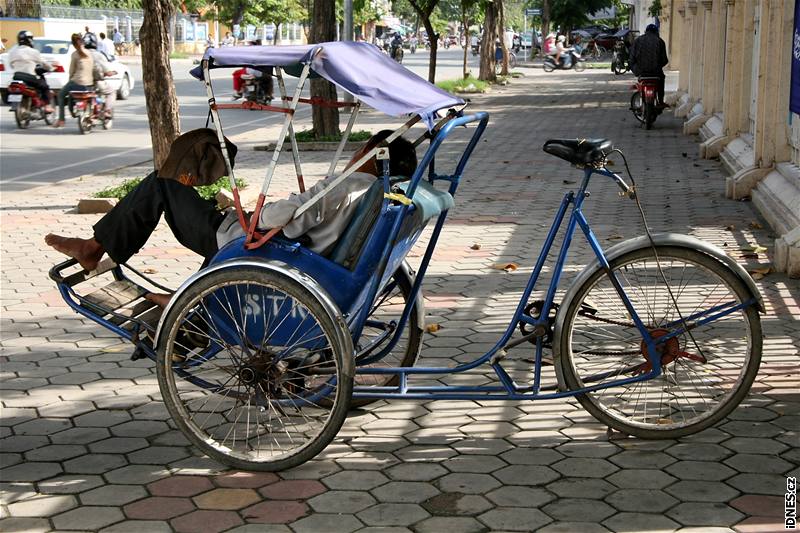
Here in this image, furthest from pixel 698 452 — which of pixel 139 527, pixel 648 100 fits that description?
pixel 648 100

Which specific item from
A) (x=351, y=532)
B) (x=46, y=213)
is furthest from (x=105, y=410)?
(x=46, y=213)

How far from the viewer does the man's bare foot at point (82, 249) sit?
4.89m

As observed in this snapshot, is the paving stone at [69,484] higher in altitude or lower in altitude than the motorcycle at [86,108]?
lower

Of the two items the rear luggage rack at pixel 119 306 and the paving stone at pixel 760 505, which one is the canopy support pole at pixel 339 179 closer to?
A: the rear luggage rack at pixel 119 306

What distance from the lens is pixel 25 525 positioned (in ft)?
12.9

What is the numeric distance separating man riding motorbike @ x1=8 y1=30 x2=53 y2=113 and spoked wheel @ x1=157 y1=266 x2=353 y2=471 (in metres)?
17.4

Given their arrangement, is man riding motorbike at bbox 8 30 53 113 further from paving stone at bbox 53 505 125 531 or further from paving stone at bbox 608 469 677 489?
paving stone at bbox 608 469 677 489

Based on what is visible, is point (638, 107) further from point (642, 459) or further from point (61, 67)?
point (642, 459)

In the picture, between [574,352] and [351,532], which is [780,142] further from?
[351,532]

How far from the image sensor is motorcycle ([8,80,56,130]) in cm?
2036

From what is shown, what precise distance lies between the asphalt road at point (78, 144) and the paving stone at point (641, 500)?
10630mm

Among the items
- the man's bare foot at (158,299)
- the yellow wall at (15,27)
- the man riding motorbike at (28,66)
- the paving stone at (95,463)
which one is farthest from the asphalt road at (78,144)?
the yellow wall at (15,27)

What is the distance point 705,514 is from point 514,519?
646 millimetres

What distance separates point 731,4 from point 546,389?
11.2 metres
